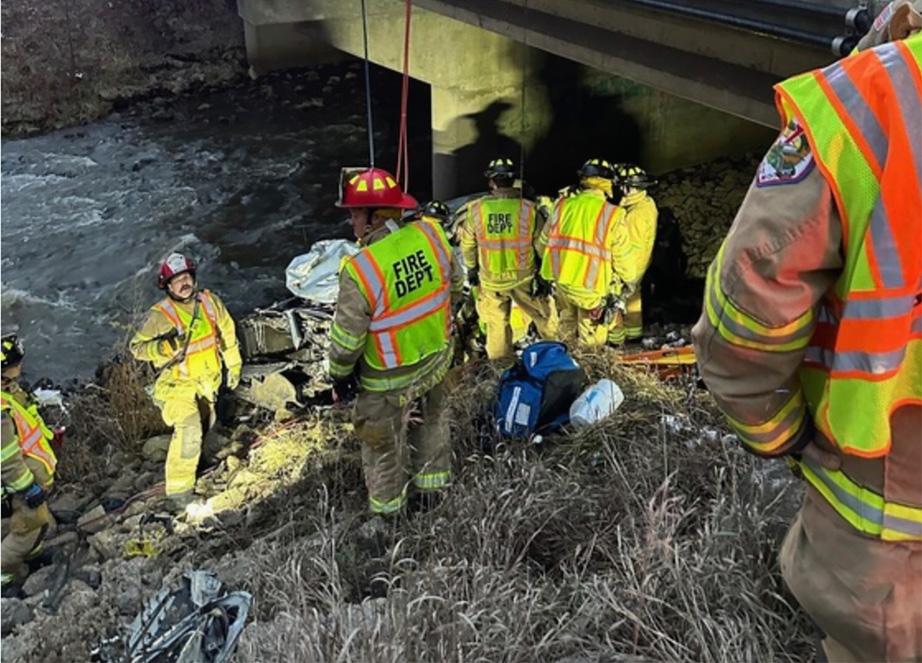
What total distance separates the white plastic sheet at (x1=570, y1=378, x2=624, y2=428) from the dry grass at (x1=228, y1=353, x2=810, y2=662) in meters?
0.40

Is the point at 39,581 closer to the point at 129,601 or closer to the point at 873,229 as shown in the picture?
the point at 129,601

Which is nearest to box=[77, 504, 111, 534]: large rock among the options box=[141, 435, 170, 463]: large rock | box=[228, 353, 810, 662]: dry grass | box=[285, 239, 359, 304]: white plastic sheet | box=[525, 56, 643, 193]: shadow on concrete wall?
box=[141, 435, 170, 463]: large rock

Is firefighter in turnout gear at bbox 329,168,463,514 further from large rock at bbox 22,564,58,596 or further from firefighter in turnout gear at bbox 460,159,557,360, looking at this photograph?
firefighter in turnout gear at bbox 460,159,557,360

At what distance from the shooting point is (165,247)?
12961mm

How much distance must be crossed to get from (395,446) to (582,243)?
110 inches

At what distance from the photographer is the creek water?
449 inches

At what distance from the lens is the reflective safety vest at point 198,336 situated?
5.93 meters

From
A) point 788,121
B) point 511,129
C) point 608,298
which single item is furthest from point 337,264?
point 788,121

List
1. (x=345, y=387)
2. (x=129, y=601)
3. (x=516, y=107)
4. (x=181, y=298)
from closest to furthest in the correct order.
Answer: (x=129, y=601), (x=345, y=387), (x=181, y=298), (x=516, y=107)

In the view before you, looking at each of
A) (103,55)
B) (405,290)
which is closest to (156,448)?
(405,290)

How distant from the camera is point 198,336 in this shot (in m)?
6.04

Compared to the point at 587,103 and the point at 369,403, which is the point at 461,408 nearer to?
the point at 369,403

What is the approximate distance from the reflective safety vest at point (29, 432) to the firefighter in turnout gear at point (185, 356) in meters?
0.71

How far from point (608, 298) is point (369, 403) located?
2.98 m
